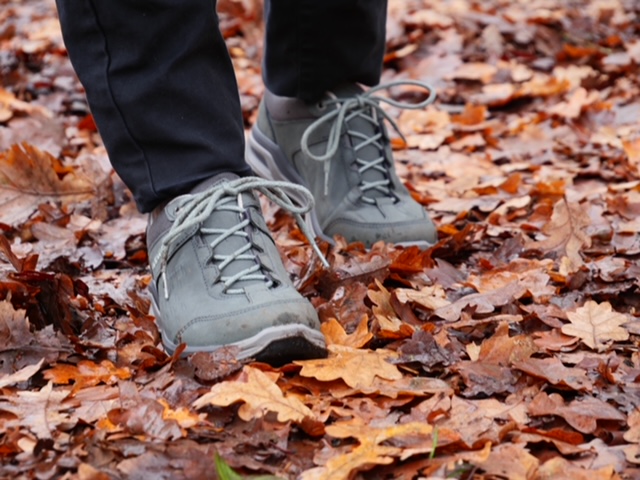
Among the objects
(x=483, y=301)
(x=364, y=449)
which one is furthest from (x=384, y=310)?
(x=364, y=449)

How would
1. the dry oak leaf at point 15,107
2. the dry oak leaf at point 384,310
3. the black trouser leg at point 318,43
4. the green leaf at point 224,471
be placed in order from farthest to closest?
1. the dry oak leaf at point 15,107
2. the black trouser leg at point 318,43
3. the dry oak leaf at point 384,310
4. the green leaf at point 224,471

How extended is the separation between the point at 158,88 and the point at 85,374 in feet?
1.90

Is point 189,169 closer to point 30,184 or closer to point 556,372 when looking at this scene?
point 556,372

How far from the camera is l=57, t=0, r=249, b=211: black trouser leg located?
1631 mm

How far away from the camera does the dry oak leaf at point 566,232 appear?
220 centimetres

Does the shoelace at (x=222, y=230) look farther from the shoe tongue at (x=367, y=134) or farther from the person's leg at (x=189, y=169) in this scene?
the shoe tongue at (x=367, y=134)

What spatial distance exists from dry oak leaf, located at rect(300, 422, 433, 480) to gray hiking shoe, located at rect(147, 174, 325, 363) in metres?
0.25

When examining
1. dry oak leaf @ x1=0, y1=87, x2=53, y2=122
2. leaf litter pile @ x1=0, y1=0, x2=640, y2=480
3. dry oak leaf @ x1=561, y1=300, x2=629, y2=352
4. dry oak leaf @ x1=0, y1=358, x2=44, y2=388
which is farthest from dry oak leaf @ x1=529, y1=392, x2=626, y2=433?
dry oak leaf @ x1=0, y1=87, x2=53, y2=122

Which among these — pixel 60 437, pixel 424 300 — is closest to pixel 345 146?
pixel 424 300

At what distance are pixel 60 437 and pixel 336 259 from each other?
0.90m

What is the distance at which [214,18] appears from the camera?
1707 millimetres

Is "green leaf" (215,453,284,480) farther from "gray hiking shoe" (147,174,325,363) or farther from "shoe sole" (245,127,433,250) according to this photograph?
"shoe sole" (245,127,433,250)

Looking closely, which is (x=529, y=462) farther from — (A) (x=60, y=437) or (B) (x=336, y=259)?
(B) (x=336, y=259)

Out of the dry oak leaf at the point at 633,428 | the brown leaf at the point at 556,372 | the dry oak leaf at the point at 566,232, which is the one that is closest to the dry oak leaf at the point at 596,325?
the brown leaf at the point at 556,372
